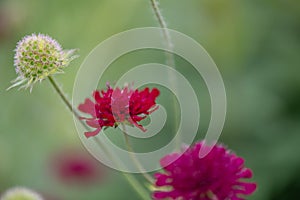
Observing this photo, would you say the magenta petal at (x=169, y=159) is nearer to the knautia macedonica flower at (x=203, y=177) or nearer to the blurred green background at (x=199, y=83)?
the knautia macedonica flower at (x=203, y=177)

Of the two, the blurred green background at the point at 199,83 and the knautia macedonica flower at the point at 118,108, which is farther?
the blurred green background at the point at 199,83

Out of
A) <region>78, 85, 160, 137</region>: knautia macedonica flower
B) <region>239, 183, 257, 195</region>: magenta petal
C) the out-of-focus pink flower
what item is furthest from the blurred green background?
<region>78, 85, 160, 137</region>: knautia macedonica flower

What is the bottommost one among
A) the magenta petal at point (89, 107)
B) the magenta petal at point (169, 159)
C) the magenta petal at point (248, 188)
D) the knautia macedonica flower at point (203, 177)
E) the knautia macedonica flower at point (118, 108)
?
the magenta petal at point (248, 188)

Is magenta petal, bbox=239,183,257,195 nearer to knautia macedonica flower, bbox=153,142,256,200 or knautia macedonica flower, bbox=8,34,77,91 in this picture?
knautia macedonica flower, bbox=153,142,256,200

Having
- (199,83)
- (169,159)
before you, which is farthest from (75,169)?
(169,159)

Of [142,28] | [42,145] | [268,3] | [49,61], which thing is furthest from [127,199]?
[49,61]

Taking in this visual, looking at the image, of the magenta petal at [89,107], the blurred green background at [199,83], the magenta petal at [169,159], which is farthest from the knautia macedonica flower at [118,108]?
the blurred green background at [199,83]
